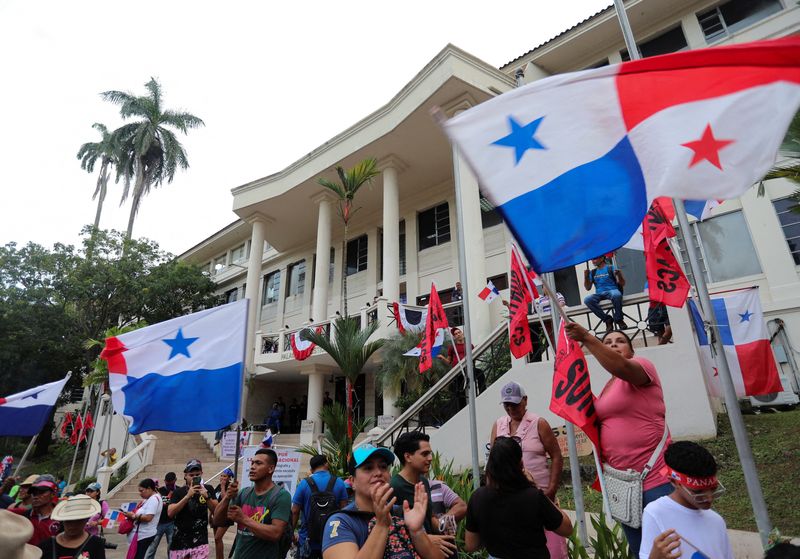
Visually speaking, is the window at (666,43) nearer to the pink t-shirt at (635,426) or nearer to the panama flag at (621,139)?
the panama flag at (621,139)

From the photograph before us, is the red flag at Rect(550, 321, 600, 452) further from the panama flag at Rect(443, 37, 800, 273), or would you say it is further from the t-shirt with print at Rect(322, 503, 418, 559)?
the t-shirt with print at Rect(322, 503, 418, 559)

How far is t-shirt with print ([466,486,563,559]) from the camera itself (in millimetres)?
2383

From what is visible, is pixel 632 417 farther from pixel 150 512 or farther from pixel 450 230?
pixel 450 230

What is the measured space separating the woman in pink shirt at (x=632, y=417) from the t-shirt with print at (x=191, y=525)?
447cm

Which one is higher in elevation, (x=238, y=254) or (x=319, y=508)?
(x=238, y=254)

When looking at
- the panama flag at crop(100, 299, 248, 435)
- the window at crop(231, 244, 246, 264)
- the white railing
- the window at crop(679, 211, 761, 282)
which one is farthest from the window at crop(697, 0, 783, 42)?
Answer: the window at crop(231, 244, 246, 264)

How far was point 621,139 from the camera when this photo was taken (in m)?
2.58

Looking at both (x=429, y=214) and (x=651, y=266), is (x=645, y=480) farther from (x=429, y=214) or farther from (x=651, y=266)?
(x=429, y=214)

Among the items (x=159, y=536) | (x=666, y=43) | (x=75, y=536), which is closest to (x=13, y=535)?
(x=75, y=536)

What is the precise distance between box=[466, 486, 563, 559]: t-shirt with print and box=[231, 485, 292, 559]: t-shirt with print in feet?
6.21

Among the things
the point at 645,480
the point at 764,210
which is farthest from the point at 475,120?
the point at 764,210

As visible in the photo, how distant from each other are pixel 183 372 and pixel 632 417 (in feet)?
14.1

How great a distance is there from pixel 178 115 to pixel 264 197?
16977 millimetres

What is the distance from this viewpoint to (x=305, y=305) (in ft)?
76.3
